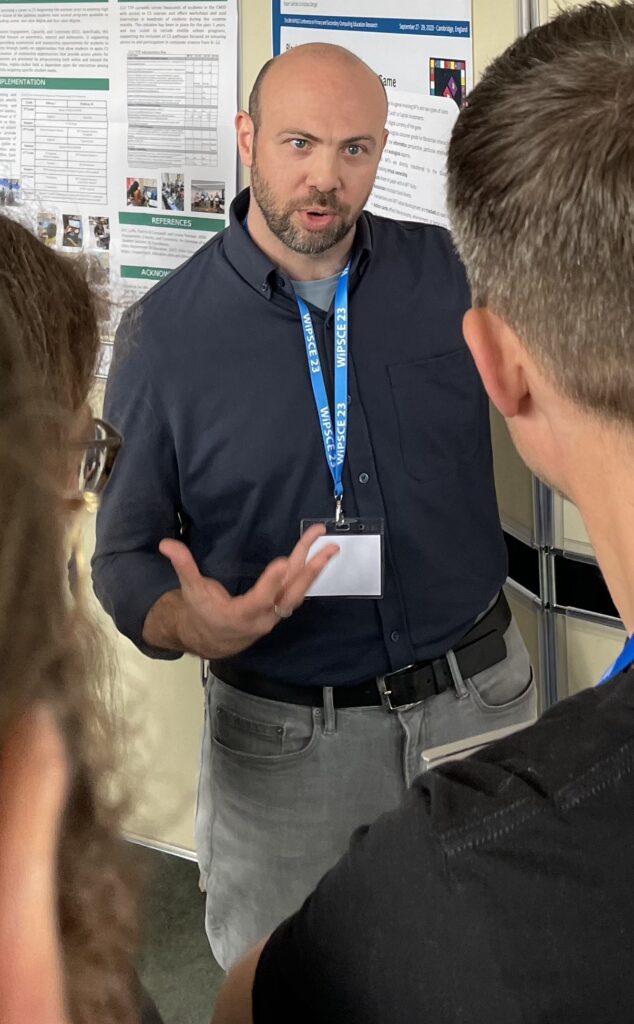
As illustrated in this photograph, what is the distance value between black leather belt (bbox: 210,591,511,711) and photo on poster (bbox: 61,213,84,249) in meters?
1.56

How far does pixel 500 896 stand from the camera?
0.71 metres

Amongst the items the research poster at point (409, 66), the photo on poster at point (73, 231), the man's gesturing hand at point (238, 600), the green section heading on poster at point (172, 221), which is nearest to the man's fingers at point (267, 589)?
the man's gesturing hand at point (238, 600)

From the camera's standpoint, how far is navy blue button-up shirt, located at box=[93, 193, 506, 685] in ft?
6.24

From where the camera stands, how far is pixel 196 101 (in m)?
2.73

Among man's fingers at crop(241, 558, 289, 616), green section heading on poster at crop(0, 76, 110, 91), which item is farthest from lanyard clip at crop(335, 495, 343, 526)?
green section heading on poster at crop(0, 76, 110, 91)

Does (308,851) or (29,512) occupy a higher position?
(29,512)

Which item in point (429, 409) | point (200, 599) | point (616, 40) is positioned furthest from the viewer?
point (429, 409)

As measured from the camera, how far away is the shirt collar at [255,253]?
75.6 inches

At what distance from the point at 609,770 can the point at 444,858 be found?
5.1 inches

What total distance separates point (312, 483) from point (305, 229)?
1.51 feet

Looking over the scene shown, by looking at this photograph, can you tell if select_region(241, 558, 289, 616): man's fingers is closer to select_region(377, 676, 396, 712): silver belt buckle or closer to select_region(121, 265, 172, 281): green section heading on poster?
select_region(377, 676, 396, 712): silver belt buckle

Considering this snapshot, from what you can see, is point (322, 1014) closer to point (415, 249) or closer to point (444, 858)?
point (444, 858)

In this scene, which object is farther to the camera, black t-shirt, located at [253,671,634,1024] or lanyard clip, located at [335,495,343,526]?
lanyard clip, located at [335,495,343,526]

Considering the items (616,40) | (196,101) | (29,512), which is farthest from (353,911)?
(196,101)
